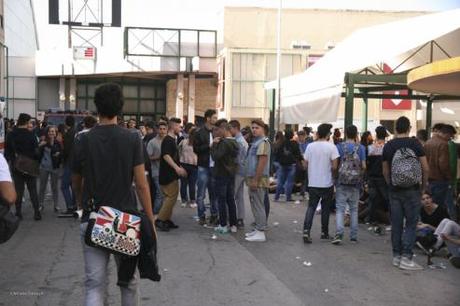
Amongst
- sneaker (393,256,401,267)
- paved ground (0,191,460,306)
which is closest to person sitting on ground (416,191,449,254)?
paved ground (0,191,460,306)

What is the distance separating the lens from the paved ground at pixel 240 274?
6012 millimetres

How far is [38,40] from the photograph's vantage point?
54500 millimetres

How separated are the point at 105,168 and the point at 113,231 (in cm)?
43

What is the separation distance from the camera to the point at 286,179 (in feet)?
46.7

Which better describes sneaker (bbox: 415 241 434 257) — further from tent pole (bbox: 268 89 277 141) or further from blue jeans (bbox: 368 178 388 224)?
tent pole (bbox: 268 89 277 141)

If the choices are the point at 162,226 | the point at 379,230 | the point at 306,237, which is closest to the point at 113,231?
the point at 306,237

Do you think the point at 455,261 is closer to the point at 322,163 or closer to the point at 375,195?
the point at 322,163

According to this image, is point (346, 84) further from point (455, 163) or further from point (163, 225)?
point (163, 225)

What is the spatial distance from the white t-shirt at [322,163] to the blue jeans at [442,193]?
1542 mm

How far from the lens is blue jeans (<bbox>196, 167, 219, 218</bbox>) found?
10516 mm

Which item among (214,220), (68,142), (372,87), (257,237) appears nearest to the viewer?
(257,237)

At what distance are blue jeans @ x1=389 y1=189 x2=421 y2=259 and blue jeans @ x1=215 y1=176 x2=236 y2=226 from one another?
2.87 meters

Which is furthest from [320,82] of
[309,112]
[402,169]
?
[402,169]

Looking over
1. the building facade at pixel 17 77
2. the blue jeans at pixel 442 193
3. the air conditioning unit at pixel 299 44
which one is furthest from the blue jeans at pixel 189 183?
the air conditioning unit at pixel 299 44
